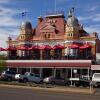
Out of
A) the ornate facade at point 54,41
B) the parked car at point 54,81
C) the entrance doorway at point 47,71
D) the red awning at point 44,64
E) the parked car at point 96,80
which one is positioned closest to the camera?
the parked car at point 96,80

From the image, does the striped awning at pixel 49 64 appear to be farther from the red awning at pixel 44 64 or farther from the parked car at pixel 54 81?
the parked car at pixel 54 81

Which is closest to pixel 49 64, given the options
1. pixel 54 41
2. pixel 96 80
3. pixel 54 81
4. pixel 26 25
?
pixel 54 41

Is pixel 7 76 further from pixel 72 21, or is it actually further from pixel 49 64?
pixel 72 21

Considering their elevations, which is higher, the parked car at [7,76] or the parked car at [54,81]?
the parked car at [7,76]

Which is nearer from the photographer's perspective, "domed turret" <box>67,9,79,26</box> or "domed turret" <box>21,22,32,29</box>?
"domed turret" <box>67,9,79,26</box>

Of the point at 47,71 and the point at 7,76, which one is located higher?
the point at 47,71

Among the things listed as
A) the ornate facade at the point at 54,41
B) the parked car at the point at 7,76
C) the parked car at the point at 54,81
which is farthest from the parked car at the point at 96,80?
the ornate facade at the point at 54,41

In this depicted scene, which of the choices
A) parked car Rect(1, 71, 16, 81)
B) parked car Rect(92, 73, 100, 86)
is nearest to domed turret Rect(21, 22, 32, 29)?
parked car Rect(1, 71, 16, 81)

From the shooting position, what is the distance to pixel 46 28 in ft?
269

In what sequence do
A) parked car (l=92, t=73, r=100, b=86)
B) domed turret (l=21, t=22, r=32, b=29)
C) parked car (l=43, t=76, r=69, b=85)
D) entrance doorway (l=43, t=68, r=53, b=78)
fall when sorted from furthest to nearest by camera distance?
domed turret (l=21, t=22, r=32, b=29) → entrance doorway (l=43, t=68, r=53, b=78) → parked car (l=43, t=76, r=69, b=85) → parked car (l=92, t=73, r=100, b=86)

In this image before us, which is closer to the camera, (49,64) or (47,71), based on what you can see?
(49,64)

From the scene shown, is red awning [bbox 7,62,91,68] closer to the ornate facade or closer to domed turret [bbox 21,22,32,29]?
the ornate facade

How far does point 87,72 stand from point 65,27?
14.5 m

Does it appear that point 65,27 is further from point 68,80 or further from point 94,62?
point 68,80
